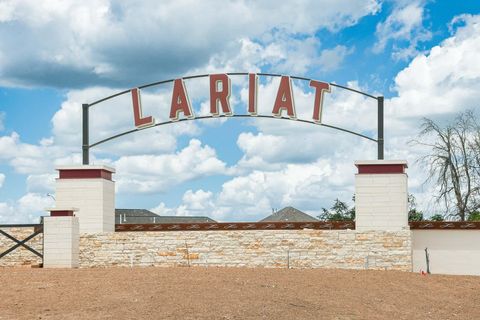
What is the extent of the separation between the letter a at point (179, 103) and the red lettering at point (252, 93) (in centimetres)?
228

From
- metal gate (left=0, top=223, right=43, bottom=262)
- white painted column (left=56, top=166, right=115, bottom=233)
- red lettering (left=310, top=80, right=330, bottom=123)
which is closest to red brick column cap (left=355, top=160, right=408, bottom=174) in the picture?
red lettering (left=310, top=80, right=330, bottom=123)

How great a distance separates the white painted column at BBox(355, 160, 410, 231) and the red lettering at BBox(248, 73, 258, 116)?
519cm

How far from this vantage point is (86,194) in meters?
28.2

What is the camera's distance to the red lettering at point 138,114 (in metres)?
30.8

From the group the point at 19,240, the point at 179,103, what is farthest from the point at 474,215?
the point at 19,240

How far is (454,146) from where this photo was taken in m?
45.1

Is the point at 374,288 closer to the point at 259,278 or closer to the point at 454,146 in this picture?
the point at 259,278

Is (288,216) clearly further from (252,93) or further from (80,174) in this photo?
(80,174)

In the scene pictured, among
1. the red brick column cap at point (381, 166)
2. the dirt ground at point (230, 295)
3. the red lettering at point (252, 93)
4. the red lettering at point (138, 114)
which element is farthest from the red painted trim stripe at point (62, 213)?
the red brick column cap at point (381, 166)

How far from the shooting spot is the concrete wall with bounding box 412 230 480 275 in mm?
27531

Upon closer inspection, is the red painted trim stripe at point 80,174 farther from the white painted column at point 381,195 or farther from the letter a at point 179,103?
the white painted column at point 381,195

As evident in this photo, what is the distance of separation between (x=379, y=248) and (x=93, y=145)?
38.1 ft

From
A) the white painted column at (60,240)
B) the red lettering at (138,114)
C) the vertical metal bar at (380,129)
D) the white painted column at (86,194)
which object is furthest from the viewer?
the red lettering at (138,114)

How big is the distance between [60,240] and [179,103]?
25.1 feet
